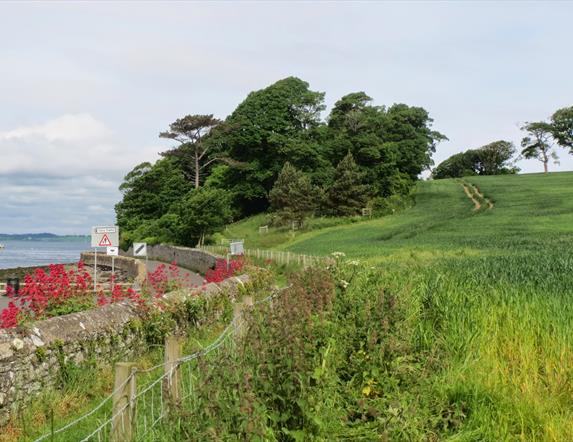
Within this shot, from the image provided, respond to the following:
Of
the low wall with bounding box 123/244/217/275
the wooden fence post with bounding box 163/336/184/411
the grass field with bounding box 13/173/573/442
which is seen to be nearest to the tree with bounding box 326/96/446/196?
the low wall with bounding box 123/244/217/275

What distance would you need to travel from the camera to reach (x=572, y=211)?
156 ft

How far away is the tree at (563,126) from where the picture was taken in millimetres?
97125

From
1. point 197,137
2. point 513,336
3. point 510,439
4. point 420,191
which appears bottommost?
point 510,439

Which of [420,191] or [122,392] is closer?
[122,392]

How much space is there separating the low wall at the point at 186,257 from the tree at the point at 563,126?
7915 centimetres

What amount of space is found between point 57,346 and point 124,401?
12.6 ft

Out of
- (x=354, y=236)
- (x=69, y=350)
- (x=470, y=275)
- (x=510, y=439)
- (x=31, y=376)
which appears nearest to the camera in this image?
(x=510, y=439)

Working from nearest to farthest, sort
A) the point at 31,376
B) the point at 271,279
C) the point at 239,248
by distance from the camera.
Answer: the point at 31,376, the point at 271,279, the point at 239,248

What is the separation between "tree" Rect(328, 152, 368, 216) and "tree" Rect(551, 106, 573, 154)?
58.2m

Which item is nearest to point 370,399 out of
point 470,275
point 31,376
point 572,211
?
point 31,376

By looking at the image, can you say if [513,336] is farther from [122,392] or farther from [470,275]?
[122,392]

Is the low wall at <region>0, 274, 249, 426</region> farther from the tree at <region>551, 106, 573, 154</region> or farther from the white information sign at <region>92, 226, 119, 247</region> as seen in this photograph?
the tree at <region>551, 106, 573, 154</region>

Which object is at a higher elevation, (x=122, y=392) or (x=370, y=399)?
(x=122, y=392)

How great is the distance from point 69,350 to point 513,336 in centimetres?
611
